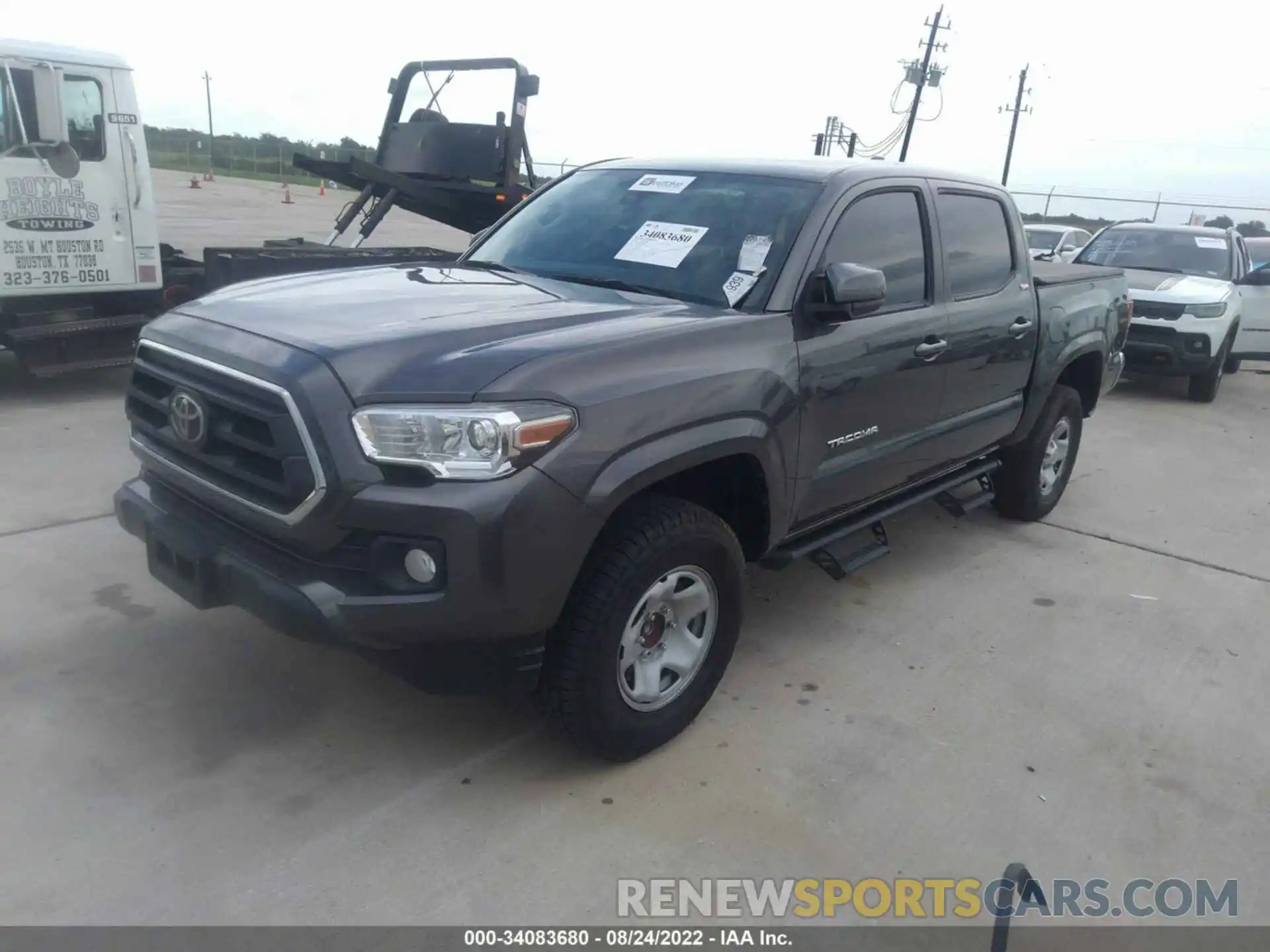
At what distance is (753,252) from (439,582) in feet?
5.93

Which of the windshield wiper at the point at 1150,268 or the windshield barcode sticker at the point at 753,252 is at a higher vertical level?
the windshield barcode sticker at the point at 753,252

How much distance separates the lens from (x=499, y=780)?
3.25 meters

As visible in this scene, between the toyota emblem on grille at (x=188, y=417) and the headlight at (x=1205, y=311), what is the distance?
983cm

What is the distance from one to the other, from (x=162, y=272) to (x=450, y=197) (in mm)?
2460

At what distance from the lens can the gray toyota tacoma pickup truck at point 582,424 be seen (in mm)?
2736

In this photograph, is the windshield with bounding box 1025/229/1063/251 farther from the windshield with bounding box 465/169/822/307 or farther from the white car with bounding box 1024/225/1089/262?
the windshield with bounding box 465/169/822/307

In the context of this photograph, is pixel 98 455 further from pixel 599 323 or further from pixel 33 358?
pixel 599 323

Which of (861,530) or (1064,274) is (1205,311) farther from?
(861,530)

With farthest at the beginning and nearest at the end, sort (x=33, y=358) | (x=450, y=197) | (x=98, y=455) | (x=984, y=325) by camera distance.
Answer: (x=450, y=197) < (x=33, y=358) < (x=98, y=455) < (x=984, y=325)

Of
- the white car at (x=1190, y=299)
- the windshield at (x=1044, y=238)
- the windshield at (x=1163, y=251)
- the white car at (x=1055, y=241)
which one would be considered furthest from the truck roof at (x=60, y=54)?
the windshield at (x=1044, y=238)

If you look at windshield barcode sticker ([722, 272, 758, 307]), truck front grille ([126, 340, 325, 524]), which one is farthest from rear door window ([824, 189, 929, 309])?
truck front grille ([126, 340, 325, 524])

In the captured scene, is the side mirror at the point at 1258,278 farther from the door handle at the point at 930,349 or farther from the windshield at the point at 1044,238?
the door handle at the point at 930,349
